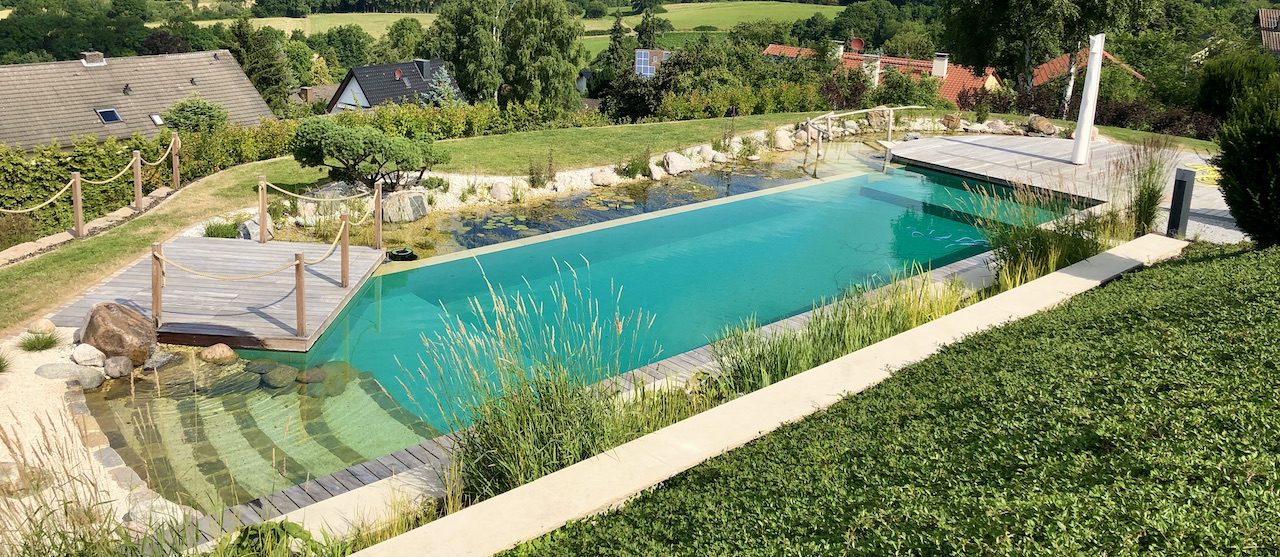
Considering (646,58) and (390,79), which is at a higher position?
(646,58)

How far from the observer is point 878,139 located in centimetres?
1644

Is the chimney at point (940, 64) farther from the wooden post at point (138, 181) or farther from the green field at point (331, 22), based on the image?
the green field at point (331, 22)

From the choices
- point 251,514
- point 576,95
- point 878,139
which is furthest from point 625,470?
point 576,95

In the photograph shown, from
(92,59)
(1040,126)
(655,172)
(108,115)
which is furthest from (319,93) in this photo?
(1040,126)

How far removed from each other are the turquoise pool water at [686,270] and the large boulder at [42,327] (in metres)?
1.52

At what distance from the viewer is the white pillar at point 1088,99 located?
10.9m

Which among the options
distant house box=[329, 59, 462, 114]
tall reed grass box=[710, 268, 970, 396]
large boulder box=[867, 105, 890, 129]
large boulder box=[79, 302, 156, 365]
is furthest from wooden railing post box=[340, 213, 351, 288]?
distant house box=[329, 59, 462, 114]

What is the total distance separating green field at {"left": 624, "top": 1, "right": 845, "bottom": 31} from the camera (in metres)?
Answer: 59.1

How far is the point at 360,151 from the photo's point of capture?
9.86 meters

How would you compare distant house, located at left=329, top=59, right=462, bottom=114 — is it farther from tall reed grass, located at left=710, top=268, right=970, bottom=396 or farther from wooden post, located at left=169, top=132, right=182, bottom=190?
tall reed grass, located at left=710, top=268, right=970, bottom=396

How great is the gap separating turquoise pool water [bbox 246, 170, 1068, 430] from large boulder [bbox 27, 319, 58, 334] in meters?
1.52

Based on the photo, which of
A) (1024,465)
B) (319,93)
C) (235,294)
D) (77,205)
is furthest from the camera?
(319,93)

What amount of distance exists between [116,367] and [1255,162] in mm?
8249

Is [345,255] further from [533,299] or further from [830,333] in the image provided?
[830,333]
